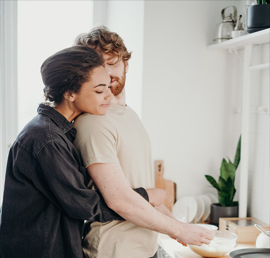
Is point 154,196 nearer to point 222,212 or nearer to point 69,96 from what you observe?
point 69,96

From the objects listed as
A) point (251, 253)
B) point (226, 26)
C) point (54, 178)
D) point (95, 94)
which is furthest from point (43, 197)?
point (226, 26)

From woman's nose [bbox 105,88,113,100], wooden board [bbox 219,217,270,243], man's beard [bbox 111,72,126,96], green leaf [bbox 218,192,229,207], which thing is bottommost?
wooden board [bbox 219,217,270,243]

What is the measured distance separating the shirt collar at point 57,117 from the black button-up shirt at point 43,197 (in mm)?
16

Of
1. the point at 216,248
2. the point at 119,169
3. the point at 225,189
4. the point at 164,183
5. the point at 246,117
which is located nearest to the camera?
the point at 119,169

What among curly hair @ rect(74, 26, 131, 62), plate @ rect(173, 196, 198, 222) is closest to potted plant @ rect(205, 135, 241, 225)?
plate @ rect(173, 196, 198, 222)

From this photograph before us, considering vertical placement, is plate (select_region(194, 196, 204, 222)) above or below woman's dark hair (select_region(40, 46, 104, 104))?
below

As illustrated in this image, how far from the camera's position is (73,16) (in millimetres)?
2621

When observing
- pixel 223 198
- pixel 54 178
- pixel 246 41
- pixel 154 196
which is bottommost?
pixel 223 198

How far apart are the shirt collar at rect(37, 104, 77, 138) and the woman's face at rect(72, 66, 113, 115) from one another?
0.06m

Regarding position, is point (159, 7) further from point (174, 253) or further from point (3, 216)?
point (3, 216)

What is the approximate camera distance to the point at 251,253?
166 cm

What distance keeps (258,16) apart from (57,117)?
1195 millimetres

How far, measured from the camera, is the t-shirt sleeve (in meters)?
1.13

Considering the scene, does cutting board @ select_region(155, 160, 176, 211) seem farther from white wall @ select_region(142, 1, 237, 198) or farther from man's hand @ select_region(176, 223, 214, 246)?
man's hand @ select_region(176, 223, 214, 246)
